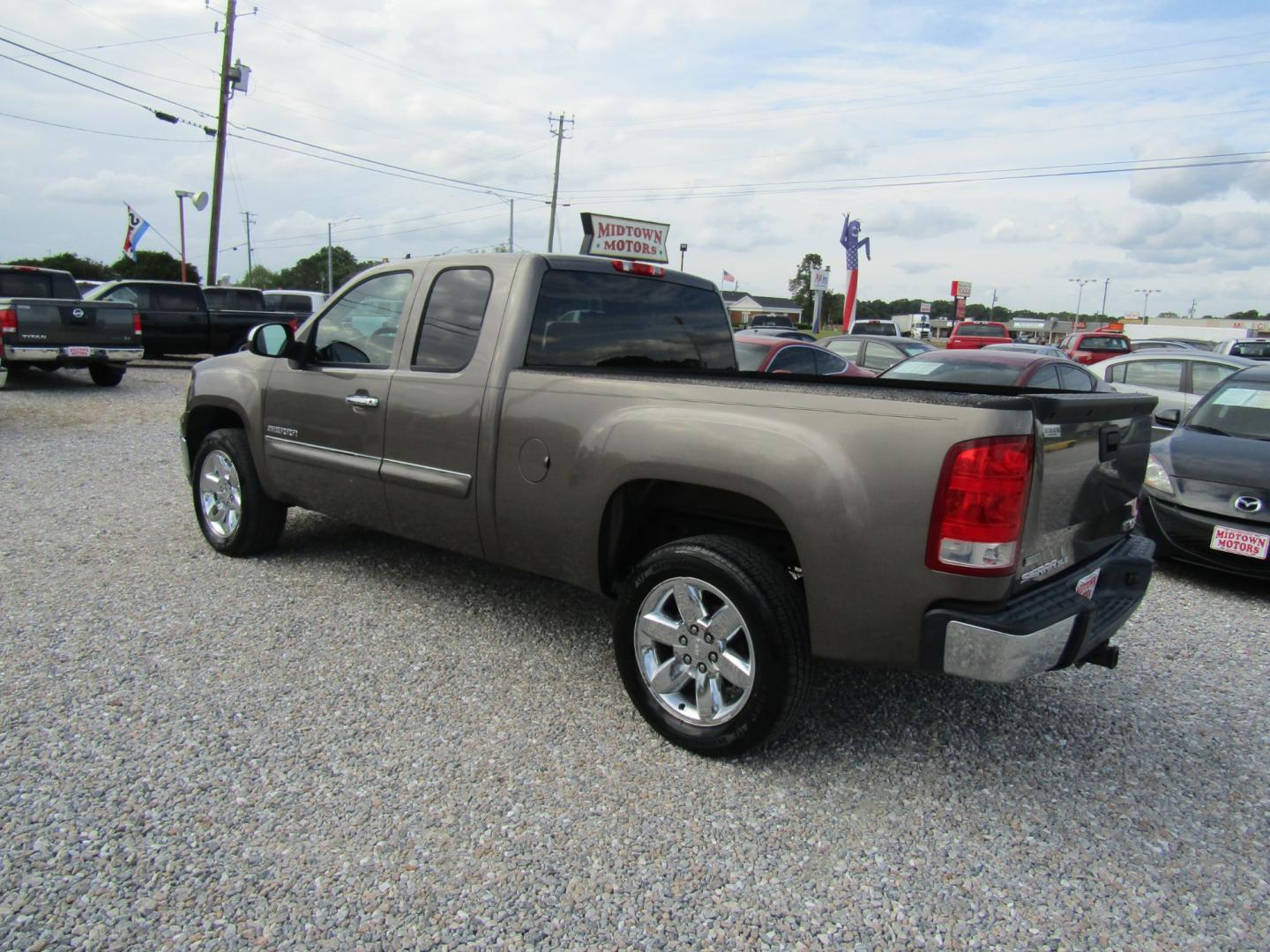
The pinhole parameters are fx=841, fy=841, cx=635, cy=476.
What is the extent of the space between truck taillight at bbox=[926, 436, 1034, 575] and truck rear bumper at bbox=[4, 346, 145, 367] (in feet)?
44.0

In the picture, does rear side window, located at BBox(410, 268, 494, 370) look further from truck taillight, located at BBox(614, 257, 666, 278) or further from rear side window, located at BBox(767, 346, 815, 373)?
rear side window, located at BBox(767, 346, 815, 373)

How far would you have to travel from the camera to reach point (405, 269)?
13.8 feet

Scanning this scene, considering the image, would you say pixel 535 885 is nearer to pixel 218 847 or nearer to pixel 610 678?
pixel 218 847

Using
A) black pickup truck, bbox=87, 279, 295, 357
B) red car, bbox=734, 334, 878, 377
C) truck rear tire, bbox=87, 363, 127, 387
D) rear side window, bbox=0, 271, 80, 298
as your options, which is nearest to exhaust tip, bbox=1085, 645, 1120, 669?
red car, bbox=734, 334, 878, 377

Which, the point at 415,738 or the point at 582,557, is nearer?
the point at 415,738

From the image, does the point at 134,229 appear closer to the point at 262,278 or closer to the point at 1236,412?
the point at 1236,412

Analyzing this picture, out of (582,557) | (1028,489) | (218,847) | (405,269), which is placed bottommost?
(218,847)

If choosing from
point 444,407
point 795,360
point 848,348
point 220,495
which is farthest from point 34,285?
point 848,348

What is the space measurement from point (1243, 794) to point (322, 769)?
126 inches

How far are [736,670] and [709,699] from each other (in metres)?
0.19

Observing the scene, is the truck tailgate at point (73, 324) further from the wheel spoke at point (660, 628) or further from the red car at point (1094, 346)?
the red car at point (1094, 346)

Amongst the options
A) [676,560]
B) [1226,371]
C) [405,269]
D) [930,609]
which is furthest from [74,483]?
[1226,371]

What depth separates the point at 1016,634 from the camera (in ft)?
8.00

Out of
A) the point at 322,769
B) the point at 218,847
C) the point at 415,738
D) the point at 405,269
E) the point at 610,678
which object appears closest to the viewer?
the point at 218,847
